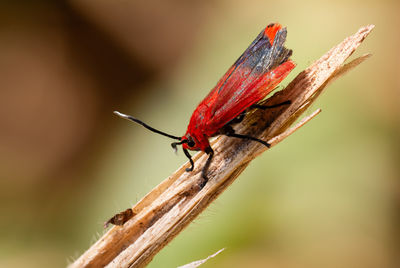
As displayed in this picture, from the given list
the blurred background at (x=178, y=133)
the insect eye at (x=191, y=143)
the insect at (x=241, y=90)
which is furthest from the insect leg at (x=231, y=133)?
the blurred background at (x=178, y=133)

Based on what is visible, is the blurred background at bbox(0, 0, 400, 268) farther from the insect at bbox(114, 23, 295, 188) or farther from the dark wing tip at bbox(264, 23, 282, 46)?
the dark wing tip at bbox(264, 23, 282, 46)

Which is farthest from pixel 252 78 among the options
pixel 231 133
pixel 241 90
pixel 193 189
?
pixel 193 189

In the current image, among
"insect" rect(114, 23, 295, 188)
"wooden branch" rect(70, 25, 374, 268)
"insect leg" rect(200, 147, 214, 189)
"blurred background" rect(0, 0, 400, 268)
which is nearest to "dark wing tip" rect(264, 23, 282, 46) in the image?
"insect" rect(114, 23, 295, 188)

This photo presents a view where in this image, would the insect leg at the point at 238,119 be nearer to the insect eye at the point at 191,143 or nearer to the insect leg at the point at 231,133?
the insect leg at the point at 231,133

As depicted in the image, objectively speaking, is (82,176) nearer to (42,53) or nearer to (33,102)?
(33,102)

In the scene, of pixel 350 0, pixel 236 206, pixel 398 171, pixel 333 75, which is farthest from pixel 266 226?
pixel 350 0
